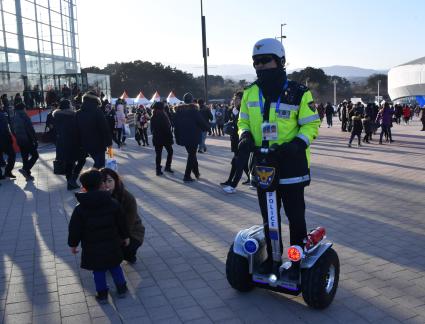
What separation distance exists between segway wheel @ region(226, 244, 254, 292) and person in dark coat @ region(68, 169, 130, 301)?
994mm

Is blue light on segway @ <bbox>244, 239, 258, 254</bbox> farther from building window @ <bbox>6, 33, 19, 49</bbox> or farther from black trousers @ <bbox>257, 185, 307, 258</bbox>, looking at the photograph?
building window @ <bbox>6, 33, 19, 49</bbox>

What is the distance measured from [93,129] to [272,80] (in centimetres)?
524

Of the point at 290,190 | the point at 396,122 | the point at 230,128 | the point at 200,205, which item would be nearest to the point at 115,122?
the point at 200,205

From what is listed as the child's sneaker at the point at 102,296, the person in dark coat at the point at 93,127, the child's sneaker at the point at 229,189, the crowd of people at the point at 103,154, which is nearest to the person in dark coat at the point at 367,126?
the crowd of people at the point at 103,154

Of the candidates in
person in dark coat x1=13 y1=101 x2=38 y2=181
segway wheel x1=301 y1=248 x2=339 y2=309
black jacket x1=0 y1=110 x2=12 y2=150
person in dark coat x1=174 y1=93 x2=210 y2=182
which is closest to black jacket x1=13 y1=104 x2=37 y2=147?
person in dark coat x1=13 y1=101 x2=38 y2=181

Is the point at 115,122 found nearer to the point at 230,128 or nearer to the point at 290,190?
the point at 230,128

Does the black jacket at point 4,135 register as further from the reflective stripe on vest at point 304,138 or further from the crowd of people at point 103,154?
the reflective stripe on vest at point 304,138

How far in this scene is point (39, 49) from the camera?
30.5 metres

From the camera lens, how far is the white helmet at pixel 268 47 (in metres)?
3.44

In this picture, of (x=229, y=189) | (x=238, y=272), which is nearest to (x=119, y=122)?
(x=229, y=189)

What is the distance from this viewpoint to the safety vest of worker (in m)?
3.46

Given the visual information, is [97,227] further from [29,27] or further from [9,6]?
[29,27]

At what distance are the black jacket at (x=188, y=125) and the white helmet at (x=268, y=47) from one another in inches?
226

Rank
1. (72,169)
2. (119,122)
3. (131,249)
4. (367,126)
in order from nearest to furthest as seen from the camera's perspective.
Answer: (131,249) < (72,169) < (367,126) < (119,122)
